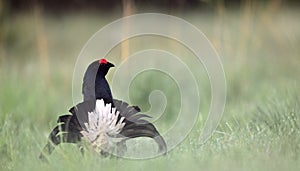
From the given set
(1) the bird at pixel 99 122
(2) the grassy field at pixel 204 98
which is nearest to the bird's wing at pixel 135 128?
(1) the bird at pixel 99 122

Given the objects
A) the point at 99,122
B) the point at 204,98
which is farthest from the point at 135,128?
the point at 204,98

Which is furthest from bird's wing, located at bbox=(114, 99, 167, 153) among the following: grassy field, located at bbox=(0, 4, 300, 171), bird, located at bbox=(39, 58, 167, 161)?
grassy field, located at bbox=(0, 4, 300, 171)

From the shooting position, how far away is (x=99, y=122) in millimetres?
4551

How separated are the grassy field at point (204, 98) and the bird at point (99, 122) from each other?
0.27 ft

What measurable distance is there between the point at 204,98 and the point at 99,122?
2822 millimetres

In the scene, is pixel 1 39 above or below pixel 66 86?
above

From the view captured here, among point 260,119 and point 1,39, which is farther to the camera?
point 1,39

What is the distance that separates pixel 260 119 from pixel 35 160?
162cm

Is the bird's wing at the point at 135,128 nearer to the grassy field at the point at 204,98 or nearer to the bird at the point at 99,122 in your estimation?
the bird at the point at 99,122

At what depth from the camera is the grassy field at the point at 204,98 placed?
4492mm

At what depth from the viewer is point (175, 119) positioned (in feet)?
21.9

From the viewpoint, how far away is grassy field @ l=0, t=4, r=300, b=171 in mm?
4492

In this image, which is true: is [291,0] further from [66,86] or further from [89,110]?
[89,110]

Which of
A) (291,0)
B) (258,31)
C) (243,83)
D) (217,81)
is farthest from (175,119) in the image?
(291,0)
